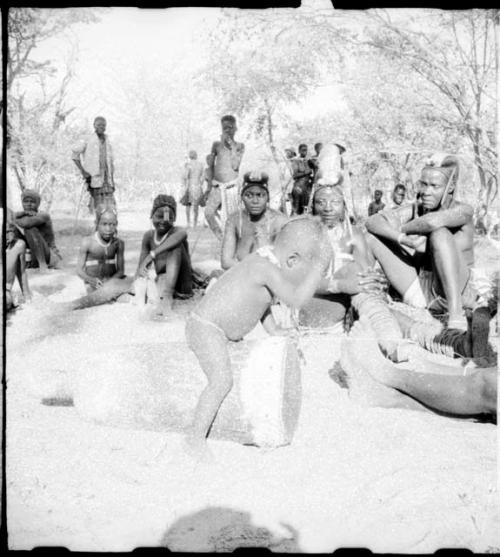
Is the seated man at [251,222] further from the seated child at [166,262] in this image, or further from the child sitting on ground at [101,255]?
the child sitting on ground at [101,255]

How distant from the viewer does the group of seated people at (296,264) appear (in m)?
2.66

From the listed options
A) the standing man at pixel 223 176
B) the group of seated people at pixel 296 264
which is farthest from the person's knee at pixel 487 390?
the standing man at pixel 223 176

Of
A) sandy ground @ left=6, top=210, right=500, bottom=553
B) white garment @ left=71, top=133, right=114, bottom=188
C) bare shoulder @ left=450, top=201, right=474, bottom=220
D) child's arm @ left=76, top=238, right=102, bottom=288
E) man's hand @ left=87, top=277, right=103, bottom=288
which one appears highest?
white garment @ left=71, top=133, right=114, bottom=188

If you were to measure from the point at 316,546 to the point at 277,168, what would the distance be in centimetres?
185

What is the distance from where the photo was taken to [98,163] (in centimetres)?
316

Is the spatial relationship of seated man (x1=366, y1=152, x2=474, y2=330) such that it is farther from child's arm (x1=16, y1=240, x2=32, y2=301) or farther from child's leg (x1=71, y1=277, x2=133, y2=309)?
child's arm (x1=16, y1=240, x2=32, y2=301)

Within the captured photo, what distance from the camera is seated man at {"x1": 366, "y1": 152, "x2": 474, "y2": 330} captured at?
3.28 meters

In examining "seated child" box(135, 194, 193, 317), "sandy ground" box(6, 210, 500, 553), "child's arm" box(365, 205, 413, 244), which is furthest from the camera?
"seated child" box(135, 194, 193, 317)

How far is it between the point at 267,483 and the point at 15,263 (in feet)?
8.05

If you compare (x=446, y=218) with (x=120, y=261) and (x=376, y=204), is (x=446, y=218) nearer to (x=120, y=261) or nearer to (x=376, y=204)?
(x=376, y=204)

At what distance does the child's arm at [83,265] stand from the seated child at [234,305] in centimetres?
132

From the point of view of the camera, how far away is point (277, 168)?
3.21 m

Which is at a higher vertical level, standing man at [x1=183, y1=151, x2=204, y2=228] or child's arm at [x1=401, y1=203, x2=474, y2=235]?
standing man at [x1=183, y1=151, x2=204, y2=228]

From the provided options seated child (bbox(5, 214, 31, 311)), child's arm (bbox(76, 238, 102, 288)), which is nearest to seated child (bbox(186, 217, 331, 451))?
child's arm (bbox(76, 238, 102, 288))
